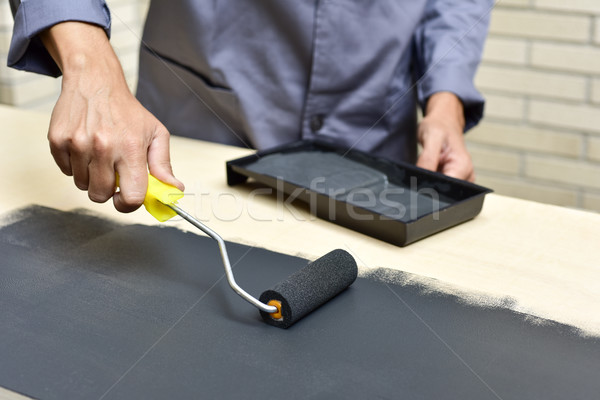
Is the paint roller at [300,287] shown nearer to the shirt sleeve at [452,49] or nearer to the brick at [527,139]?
the shirt sleeve at [452,49]

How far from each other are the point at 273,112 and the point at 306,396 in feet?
2.15

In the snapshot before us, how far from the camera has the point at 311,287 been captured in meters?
0.56

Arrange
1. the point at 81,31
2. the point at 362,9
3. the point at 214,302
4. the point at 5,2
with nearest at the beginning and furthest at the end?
the point at 214,302 < the point at 81,31 < the point at 362,9 < the point at 5,2

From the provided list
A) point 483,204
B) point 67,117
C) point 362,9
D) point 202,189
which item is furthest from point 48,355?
point 362,9

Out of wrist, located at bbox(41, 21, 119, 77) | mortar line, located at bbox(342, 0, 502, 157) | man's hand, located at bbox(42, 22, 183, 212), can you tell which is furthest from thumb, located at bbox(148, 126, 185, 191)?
mortar line, located at bbox(342, 0, 502, 157)

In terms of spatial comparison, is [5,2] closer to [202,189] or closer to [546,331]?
[202,189]

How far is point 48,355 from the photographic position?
0.49 m

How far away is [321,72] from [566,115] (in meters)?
0.99

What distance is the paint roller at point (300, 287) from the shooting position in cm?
54

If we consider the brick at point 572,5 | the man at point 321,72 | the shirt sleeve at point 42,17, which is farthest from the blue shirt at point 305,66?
the brick at point 572,5

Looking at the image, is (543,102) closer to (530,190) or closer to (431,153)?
(530,190)

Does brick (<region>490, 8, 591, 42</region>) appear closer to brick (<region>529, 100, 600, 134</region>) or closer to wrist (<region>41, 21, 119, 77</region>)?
brick (<region>529, 100, 600, 134</region>)

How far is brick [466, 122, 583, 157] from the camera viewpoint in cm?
176

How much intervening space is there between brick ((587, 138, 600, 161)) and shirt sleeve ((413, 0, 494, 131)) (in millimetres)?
753
